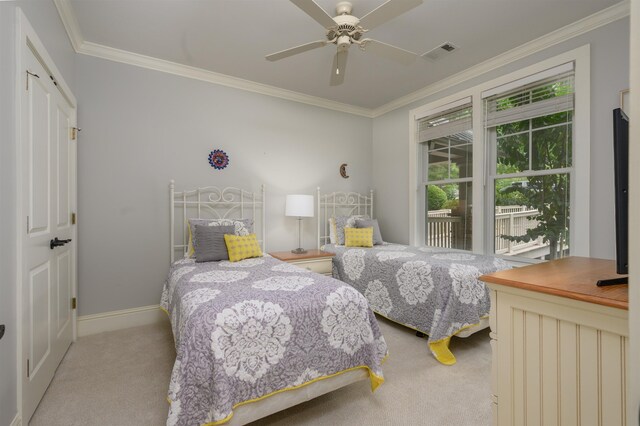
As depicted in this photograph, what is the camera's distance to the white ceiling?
7.64 ft

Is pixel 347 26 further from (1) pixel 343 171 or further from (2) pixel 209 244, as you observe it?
(1) pixel 343 171

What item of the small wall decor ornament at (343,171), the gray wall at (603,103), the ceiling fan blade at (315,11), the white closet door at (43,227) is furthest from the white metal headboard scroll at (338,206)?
the white closet door at (43,227)

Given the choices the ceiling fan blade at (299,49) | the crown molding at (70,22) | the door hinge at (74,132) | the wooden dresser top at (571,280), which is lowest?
the wooden dresser top at (571,280)

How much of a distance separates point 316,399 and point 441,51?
3229 mm

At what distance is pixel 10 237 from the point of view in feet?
4.77

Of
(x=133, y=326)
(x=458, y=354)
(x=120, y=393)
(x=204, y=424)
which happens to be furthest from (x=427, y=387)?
(x=133, y=326)

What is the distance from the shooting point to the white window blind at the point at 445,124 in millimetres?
3550

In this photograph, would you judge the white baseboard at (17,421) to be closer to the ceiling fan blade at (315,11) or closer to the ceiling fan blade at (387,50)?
the ceiling fan blade at (315,11)

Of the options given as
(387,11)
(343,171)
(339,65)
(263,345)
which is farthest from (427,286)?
(343,171)

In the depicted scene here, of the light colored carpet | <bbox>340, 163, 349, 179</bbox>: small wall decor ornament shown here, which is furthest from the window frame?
the light colored carpet

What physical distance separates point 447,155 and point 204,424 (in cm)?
373

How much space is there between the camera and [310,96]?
13.4 feet

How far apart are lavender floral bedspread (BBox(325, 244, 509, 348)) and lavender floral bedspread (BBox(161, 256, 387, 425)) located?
760 mm

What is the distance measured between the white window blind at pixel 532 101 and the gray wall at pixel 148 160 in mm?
2425
